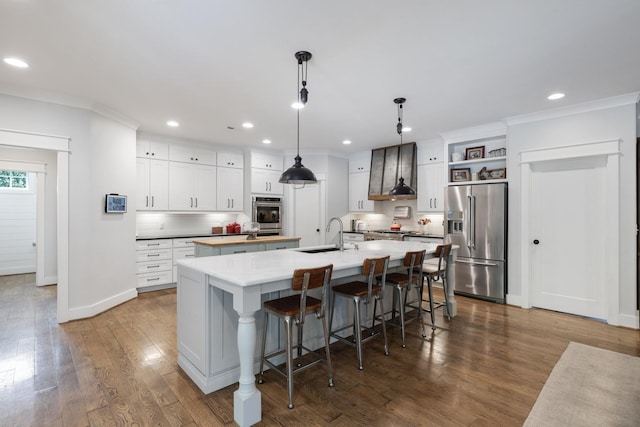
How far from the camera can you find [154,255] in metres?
5.22

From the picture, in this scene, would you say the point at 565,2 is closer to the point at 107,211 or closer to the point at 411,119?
the point at 411,119

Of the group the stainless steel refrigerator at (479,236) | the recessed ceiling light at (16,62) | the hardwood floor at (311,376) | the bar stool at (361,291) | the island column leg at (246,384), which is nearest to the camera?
the island column leg at (246,384)

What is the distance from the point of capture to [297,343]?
276 cm

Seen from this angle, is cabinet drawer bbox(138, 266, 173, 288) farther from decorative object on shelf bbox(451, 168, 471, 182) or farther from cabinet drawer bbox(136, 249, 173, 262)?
decorative object on shelf bbox(451, 168, 471, 182)

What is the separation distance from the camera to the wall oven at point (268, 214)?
21.0 ft

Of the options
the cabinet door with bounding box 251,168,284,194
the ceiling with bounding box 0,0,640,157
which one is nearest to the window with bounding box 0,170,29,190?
the ceiling with bounding box 0,0,640,157

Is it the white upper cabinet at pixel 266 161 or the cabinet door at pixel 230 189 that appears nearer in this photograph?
the cabinet door at pixel 230 189

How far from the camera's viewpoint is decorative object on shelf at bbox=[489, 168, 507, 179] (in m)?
4.65

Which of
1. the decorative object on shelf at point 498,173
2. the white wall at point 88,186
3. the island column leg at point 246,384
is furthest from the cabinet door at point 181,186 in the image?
the decorative object on shelf at point 498,173

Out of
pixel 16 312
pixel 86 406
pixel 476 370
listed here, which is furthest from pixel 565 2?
pixel 16 312

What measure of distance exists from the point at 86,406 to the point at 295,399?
1.43 meters

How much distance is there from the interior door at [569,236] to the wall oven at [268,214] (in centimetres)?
449

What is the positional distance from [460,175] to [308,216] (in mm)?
3073

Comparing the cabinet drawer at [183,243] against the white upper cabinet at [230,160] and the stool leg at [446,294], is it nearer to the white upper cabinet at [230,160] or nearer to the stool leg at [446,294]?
the white upper cabinet at [230,160]
